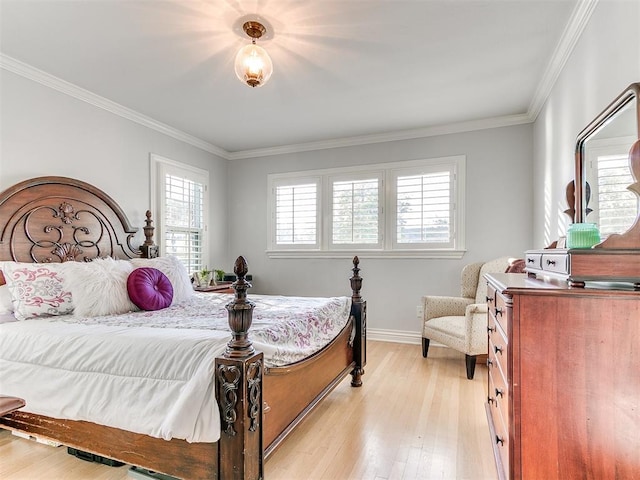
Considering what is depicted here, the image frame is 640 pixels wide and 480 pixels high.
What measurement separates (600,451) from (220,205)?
4.78m

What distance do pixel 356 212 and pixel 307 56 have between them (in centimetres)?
227

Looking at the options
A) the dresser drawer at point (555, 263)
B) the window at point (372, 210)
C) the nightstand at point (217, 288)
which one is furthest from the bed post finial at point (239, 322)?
the window at point (372, 210)

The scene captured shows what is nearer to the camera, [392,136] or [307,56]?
[307,56]

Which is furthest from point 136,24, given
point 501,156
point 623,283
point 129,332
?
point 501,156

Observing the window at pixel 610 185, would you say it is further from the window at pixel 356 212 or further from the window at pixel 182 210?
the window at pixel 182 210

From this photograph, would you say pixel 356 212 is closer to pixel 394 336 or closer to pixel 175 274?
pixel 394 336

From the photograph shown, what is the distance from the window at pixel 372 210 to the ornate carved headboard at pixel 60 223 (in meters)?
2.02

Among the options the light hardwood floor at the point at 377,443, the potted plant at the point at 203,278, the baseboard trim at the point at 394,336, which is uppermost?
the potted plant at the point at 203,278

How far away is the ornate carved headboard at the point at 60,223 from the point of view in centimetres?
268

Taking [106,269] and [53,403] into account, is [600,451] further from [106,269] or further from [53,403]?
[106,269]

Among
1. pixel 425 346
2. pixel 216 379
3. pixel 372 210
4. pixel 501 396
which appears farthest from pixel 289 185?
pixel 501 396

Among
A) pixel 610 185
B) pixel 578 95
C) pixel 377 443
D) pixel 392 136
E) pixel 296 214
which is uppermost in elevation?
pixel 392 136

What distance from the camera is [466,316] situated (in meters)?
3.22

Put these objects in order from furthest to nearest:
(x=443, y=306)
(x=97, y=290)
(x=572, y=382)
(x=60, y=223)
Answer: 1. (x=443, y=306)
2. (x=60, y=223)
3. (x=97, y=290)
4. (x=572, y=382)
